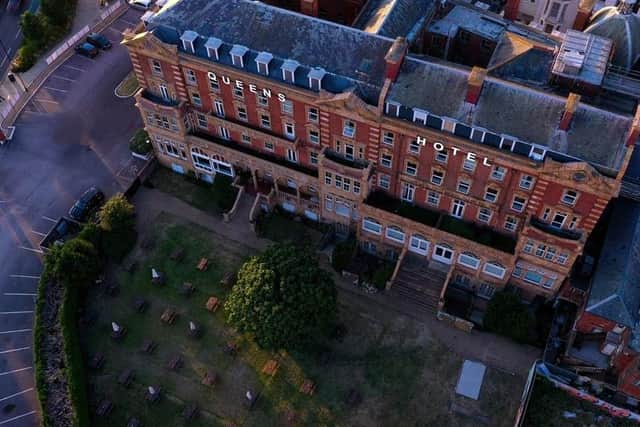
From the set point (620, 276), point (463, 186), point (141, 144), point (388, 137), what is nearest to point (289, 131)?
point (388, 137)

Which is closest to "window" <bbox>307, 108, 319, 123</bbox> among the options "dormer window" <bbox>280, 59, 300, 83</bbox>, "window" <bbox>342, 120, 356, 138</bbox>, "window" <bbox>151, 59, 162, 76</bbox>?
"window" <bbox>342, 120, 356, 138</bbox>

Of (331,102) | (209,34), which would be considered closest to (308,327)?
(331,102)

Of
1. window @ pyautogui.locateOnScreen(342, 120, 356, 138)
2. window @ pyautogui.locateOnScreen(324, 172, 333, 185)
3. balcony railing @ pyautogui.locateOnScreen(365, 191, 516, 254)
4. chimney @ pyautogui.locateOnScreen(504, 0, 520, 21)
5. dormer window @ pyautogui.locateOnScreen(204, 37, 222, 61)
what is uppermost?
dormer window @ pyautogui.locateOnScreen(204, 37, 222, 61)

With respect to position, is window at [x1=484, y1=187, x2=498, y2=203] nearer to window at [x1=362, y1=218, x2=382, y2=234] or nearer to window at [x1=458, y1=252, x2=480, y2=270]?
window at [x1=458, y1=252, x2=480, y2=270]

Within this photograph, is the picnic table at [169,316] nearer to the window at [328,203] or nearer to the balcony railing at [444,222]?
the window at [328,203]

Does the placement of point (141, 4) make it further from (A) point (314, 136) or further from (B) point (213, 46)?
(A) point (314, 136)

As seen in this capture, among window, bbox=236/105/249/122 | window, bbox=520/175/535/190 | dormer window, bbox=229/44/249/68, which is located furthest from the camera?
window, bbox=236/105/249/122

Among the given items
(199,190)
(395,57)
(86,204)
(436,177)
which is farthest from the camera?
(199,190)
